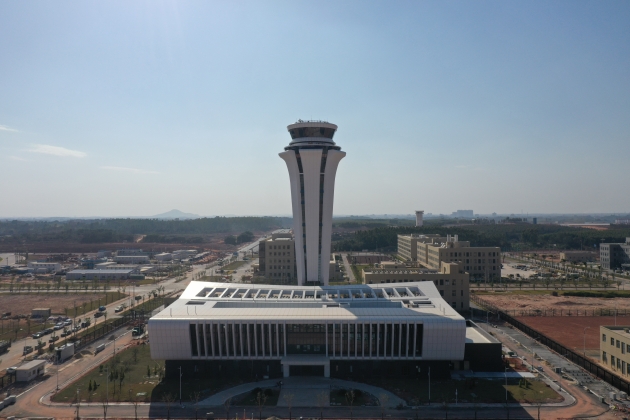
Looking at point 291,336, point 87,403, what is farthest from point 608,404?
point 87,403

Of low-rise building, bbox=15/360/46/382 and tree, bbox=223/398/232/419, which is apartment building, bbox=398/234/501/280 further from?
low-rise building, bbox=15/360/46/382

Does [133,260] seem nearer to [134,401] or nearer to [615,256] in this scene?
[134,401]

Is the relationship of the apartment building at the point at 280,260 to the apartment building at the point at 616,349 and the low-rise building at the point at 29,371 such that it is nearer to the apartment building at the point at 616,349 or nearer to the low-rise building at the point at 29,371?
the low-rise building at the point at 29,371

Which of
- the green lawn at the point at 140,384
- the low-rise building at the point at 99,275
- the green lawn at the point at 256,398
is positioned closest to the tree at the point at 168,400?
the green lawn at the point at 140,384

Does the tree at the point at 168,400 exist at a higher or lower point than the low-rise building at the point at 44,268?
lower

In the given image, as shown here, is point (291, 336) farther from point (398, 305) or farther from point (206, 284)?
point (206, 284)
